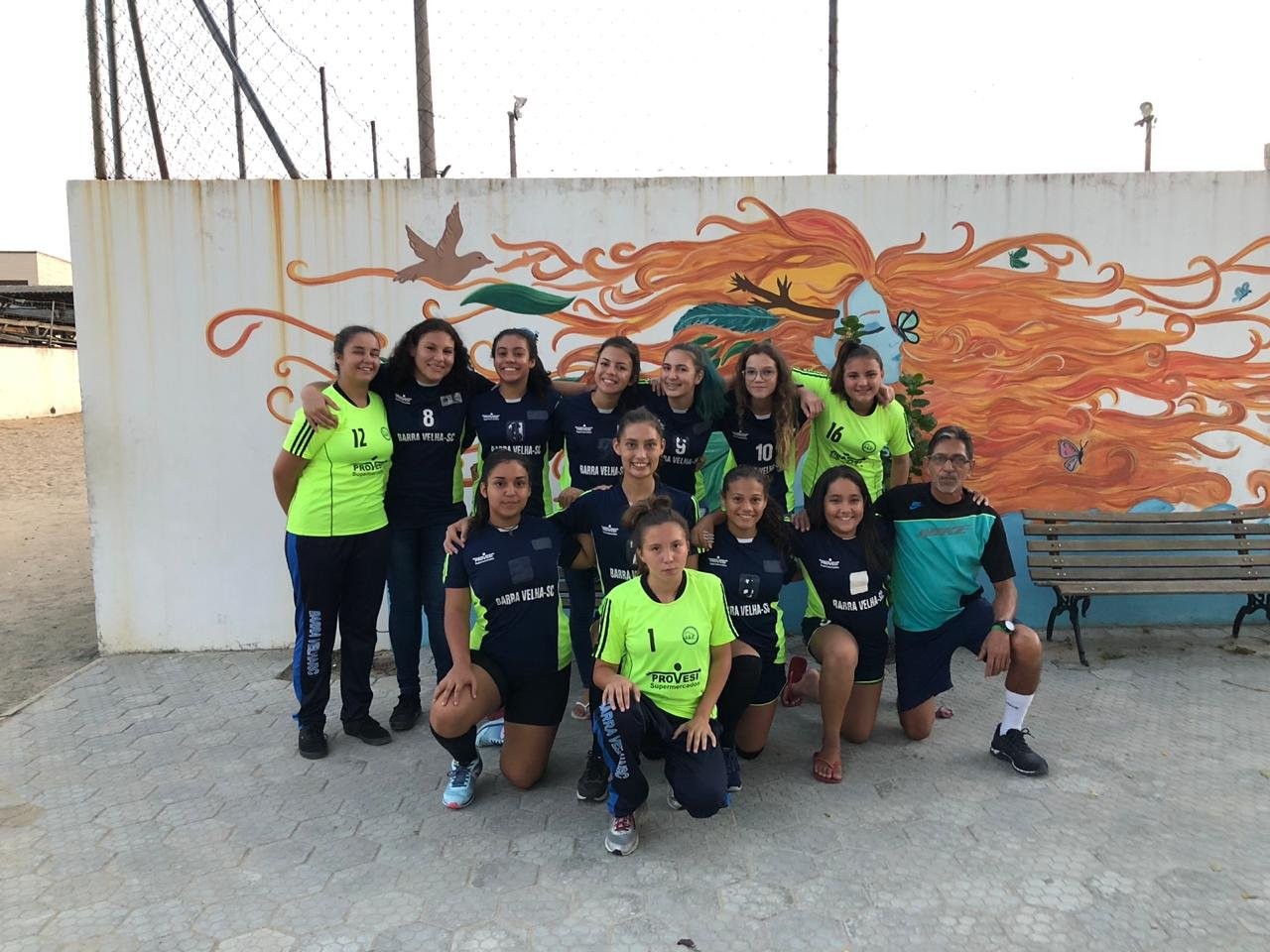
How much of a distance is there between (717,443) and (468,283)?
154 centimetres

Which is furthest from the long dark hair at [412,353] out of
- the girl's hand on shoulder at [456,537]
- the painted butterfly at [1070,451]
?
the painted butterfly at [1070,451]

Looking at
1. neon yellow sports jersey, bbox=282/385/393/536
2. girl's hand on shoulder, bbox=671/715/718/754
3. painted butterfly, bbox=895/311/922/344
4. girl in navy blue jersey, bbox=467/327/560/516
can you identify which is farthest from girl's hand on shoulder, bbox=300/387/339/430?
painted butterfly, bbox=895/311/922/344

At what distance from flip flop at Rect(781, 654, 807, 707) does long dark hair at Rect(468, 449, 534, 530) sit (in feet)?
5.13

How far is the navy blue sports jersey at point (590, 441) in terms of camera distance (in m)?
3.20

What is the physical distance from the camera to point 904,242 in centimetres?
423

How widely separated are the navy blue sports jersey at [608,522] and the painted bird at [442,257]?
1.74 m

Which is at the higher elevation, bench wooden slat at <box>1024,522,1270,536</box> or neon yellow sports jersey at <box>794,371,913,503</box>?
neon yellow sports jersey at <box>794,371,913,503</box>

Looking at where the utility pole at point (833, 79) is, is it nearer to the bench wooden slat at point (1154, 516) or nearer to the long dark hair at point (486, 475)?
the bench wooden slat at point (1154, 516)

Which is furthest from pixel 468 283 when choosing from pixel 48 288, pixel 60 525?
pixel 48 288

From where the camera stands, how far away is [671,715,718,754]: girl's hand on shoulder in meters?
2.50

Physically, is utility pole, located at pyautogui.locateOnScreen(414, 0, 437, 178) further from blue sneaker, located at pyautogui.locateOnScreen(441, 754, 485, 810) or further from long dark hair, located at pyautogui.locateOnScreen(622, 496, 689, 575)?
blue sneaker, located at pyautogui.locateOnScreen(441, 754, 485, 810)

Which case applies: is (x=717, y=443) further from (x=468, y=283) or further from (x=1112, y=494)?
(x=1112, y=494)

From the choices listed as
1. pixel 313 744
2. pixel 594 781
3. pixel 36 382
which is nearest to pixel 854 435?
pixel 594 781

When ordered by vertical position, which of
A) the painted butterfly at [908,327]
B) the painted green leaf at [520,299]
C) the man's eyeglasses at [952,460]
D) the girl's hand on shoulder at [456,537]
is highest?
the painted green leaf at [520,299]
